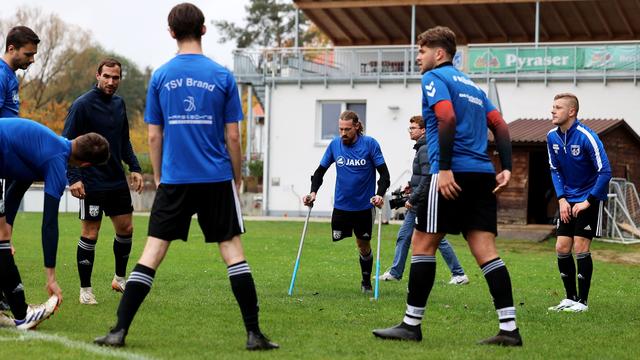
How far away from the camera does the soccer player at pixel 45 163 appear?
7.29m

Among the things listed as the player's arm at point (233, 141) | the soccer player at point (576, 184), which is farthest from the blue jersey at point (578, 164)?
the player's arm at point (233, 141)

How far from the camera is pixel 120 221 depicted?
1004 centimetres

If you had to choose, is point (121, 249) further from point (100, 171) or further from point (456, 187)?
point (456, 187)

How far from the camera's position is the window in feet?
122

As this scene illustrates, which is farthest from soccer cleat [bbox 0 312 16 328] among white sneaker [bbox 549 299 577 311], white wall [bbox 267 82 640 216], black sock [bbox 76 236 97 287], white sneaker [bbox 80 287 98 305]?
white wall [bbox 267 82 640 216]

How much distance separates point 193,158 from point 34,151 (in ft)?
4.27

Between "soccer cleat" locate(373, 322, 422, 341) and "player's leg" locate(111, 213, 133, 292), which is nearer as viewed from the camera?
"soccer cleat" locate(373, 322, 422, 341)

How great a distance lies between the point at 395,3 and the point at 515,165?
13.6 meters

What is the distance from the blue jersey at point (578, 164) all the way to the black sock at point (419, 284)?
2846 millimetres

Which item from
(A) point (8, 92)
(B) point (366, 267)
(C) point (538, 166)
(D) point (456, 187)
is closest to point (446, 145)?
(D) point (456, 187)

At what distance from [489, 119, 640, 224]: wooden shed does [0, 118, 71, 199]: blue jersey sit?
1826 cm

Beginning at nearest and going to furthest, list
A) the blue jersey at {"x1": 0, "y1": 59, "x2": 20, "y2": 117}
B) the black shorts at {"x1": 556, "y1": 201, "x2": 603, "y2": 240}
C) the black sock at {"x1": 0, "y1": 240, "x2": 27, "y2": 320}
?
the black sock at {"x1": 0, "y1": 240, "x2": 27, "y2": 320}, the blue jersey at {"x1": 0, "y1": 59, "x2": 20, "y2": 117}, the black shorts at {"x1": 556, "y1": 201, "x2": 603, "y2": 240}

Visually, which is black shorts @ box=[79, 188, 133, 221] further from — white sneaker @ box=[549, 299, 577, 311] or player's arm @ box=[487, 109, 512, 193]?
white sneaker @ box=[549, 299, 577, 311]

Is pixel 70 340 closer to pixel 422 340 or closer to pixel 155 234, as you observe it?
pixel 155 234
